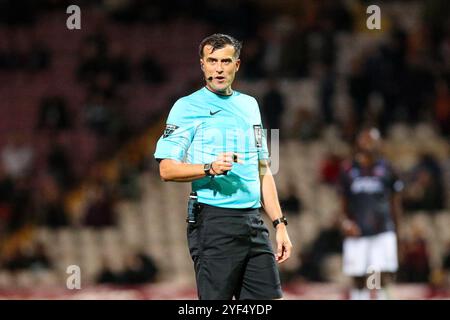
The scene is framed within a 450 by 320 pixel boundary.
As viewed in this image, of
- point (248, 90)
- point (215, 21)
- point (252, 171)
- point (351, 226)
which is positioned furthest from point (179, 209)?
point (252, 171)

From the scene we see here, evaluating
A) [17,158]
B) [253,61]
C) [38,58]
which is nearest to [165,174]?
[17,158]

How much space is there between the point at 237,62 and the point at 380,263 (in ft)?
16.4

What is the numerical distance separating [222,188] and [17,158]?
403 inches

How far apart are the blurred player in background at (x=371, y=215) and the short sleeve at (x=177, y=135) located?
4.82m

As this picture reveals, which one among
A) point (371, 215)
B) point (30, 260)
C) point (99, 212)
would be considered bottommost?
point (30, 260)

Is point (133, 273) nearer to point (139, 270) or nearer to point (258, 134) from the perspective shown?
point (139, 270)

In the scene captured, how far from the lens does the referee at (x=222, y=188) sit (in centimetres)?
546

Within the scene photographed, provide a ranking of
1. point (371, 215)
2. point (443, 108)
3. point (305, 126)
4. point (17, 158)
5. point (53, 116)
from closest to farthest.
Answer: point (371, 215), point (443, 108), point (305, 126), point (17, 158), point (53, 116)

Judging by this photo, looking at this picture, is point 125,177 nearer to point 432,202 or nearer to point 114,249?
A: point 114,249

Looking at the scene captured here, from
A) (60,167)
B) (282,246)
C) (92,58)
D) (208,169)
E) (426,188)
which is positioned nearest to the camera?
(208,169)

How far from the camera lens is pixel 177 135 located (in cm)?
548

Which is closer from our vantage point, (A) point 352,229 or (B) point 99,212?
(A) point 352,229

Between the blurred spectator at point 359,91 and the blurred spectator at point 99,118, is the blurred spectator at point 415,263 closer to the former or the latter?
the blurred spectator at point 359,91

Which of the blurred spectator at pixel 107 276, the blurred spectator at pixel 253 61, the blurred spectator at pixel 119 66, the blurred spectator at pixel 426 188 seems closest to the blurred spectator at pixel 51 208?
the blurred spectator at pixel 107 276
